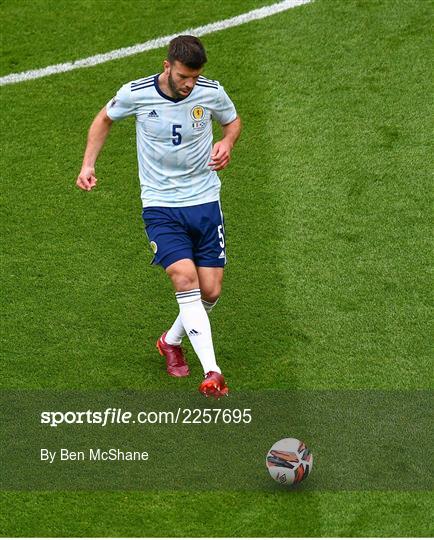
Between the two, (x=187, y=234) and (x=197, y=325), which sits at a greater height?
(x=187, y=234)

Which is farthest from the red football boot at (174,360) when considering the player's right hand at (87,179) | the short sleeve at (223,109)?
the short sleeve at (223,109)

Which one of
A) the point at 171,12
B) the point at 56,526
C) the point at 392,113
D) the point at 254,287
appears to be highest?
the point at 171,12

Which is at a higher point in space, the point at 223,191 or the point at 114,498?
the point at 223,191

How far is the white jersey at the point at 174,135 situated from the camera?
9.34 m

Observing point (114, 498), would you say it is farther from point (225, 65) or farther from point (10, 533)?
point (225, 65)

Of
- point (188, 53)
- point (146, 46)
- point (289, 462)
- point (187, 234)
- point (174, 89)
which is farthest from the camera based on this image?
point (146, 46)

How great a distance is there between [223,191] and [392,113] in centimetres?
182

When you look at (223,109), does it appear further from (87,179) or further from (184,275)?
(184,275)

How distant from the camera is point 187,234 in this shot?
9609mm

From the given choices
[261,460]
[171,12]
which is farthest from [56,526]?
[171,12]

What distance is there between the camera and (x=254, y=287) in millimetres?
10789

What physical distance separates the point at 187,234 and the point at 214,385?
3.74 feet

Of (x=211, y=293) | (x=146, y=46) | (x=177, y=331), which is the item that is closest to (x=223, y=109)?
(x=211, y=293)

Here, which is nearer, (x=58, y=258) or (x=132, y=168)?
(x=58, y=258)
